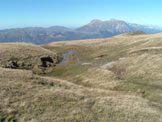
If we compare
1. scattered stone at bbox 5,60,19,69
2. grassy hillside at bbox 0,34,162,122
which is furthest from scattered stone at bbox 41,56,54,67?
grassy hillside at bbox 0,34,162,122

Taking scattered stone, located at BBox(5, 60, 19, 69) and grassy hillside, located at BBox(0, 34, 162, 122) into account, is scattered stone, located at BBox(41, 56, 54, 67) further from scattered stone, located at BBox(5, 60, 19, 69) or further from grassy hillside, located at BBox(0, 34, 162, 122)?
grassy hillside, located at BBox(0, 34, 162, 122)

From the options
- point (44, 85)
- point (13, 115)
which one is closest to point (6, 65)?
point (44, 85)

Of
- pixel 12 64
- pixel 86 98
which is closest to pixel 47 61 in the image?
pixel 12 64

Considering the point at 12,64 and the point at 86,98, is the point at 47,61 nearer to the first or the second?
the point at 12,64

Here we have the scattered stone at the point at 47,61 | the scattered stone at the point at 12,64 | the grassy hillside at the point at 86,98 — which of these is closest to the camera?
the grassy hillside at the point at 86,98

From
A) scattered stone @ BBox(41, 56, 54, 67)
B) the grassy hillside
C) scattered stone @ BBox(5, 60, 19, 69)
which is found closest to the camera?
the grassy hillside

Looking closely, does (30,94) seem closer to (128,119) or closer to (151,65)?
(128,119)

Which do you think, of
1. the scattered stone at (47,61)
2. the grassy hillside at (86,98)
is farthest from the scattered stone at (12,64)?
the grassy hillside at (86,98)

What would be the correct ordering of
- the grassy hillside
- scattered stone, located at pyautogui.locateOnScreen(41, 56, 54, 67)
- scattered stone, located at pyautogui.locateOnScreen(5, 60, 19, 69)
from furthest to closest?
scattered stone, located at pyautogui.locateOnScreen(41, 56, 54, 67) < scattered stone, located at pyautogui.locateOnScreen(5, 60, 19, 69) < the grassy hillside

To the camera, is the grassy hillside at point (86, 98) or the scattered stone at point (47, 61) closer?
the grassy hillside at point (86, 98)

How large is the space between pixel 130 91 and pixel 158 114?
1087cm

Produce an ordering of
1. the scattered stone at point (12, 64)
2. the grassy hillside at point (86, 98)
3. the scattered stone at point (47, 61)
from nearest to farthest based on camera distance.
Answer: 1. the grassy hillside at point (86, 98)
2. the scattered stone at point (12, 64)
3. the scattered stone at point (47, 61)

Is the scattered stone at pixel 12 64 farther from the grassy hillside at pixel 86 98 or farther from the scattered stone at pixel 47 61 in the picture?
the grassy hillside at pixel 86 98

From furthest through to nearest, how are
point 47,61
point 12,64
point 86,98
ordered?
point 47,61, point 12,64, point 86,98
